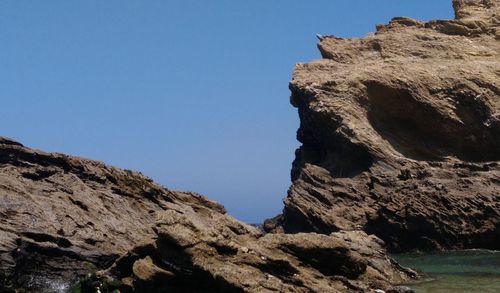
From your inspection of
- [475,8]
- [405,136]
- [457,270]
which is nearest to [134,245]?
[457,270]

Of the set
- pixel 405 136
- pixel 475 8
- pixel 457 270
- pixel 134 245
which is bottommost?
pixel 134 245

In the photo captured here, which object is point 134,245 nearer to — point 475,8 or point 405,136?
point 405,136

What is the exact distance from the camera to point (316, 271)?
1048 inches

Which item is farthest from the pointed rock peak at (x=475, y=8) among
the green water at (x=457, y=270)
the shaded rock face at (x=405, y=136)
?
the green water at (x=457, y=270)

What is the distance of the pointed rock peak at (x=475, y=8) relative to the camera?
75.0m

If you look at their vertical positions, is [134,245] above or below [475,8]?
below

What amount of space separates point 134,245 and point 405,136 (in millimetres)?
37938

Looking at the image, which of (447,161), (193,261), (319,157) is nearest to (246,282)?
(193,261)

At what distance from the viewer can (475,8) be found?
7719cm

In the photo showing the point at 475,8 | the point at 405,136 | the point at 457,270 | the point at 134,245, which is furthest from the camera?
the point at 475,8

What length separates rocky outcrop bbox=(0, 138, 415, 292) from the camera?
82.8 feet

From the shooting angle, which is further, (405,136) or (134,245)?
(405,136)

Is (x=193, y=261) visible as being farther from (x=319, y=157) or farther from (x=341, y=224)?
(x=319, y=157)

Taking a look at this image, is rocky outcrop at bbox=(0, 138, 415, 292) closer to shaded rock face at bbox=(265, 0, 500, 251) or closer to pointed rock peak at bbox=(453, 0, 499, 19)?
shaded rock face at bbox=(265, 0, 500, 251)
